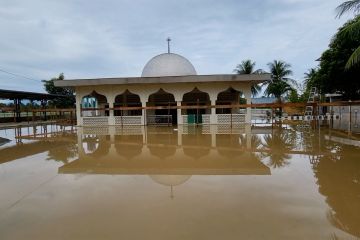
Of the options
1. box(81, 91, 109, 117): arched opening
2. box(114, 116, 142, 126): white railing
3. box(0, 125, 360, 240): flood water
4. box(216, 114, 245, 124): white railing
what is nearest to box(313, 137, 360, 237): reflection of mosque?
box(0, 125, 360, 240): flood water

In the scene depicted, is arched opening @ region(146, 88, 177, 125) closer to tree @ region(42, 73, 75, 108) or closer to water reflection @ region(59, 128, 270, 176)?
water reflection @ region(59, 128, 270, 176)

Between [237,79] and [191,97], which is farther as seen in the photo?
[191,97]

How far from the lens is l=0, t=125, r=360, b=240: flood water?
12.2 feet

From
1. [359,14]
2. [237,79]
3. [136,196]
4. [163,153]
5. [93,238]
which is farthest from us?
[237,79]

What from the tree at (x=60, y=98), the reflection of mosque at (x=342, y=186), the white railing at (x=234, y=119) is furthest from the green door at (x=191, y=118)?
the tree at (x=60, y=98)

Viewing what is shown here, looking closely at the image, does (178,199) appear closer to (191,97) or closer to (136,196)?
(136,196)

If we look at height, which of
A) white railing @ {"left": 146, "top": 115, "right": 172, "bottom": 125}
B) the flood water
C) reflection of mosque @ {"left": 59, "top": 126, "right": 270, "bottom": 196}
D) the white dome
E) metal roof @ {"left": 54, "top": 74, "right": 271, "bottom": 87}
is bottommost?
the flood water

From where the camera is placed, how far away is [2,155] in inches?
408

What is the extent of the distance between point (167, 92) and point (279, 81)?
20598 mm

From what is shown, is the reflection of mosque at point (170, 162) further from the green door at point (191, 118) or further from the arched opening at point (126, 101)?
the arched opening at point (126, 101)

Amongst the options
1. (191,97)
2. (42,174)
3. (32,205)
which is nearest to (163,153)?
(42,174)

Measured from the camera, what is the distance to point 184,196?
5098mm

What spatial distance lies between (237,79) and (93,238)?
Answer: 750 inches

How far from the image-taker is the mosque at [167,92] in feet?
71.5
